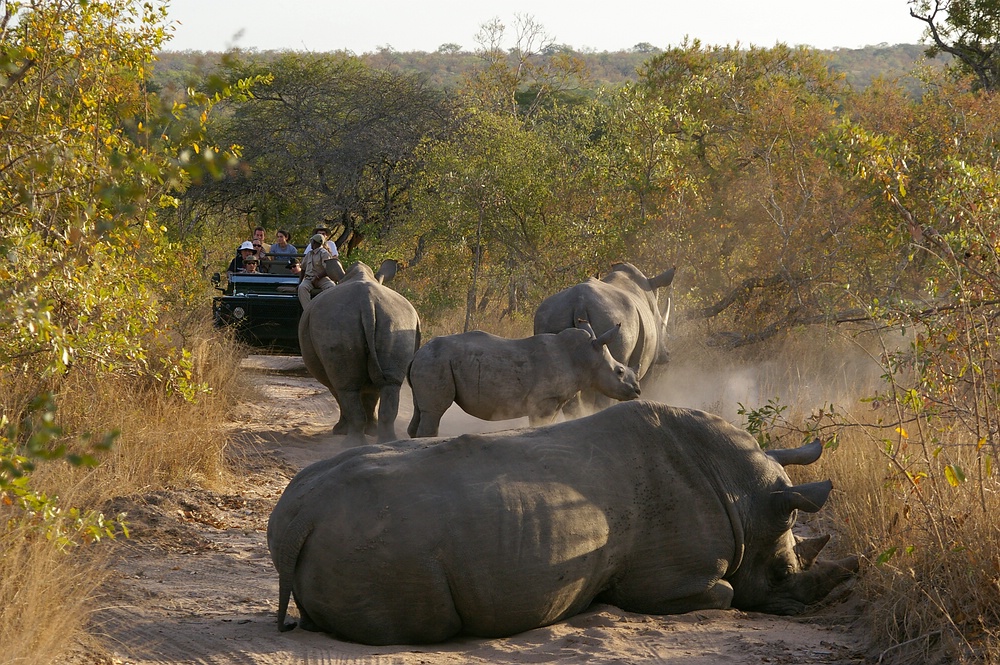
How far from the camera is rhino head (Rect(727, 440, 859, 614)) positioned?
6.15 metres

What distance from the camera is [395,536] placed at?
543cm

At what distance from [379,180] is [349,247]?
1553mm

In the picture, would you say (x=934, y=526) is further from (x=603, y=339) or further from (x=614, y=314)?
(x=614, y=314)

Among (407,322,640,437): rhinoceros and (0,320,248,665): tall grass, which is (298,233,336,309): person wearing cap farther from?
(407,322,640,437): rhinoceros

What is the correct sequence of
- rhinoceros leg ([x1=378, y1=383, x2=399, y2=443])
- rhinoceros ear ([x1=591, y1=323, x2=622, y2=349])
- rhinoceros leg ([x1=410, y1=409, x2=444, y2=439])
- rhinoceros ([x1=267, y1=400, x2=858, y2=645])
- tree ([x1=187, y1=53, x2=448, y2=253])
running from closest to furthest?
rhinoceros ([x1=267, y1=400, x2=858, y2=645]) → rhinoceros ear ([x1=591, y1=323, x2=622, y2=349]) → rhinoceros leg ([x1=410, y1=409, x2=444, y2=439]) → rhinoceros leg ([x1=378, y1=383, x2=399, y2=443]) → tree ([x1=187, y1=53, x2=448, y2=253])

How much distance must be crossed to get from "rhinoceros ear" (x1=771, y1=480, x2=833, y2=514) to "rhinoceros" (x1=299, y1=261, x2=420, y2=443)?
5.02 m

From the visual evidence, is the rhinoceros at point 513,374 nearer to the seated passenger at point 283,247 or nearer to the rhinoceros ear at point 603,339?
the rhinoceros ear at point 603,339

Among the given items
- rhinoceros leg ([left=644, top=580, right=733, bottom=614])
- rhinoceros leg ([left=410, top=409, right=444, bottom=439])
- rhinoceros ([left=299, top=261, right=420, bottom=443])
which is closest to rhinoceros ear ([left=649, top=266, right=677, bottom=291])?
rhinoceros ([left=299, top=261, right=420, bottom=443])

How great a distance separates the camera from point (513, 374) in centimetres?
927

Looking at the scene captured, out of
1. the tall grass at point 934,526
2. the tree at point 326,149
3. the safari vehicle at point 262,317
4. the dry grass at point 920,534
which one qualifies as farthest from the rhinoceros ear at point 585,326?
the tree at point 326,149

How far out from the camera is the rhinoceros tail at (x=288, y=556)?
5.53m

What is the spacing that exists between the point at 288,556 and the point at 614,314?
5667mm

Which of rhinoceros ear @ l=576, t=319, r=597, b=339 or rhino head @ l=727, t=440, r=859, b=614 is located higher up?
rhinoceros ear @ l=576, t=319, r=597, b=339

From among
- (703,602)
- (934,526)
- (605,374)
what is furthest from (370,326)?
(934,526)
